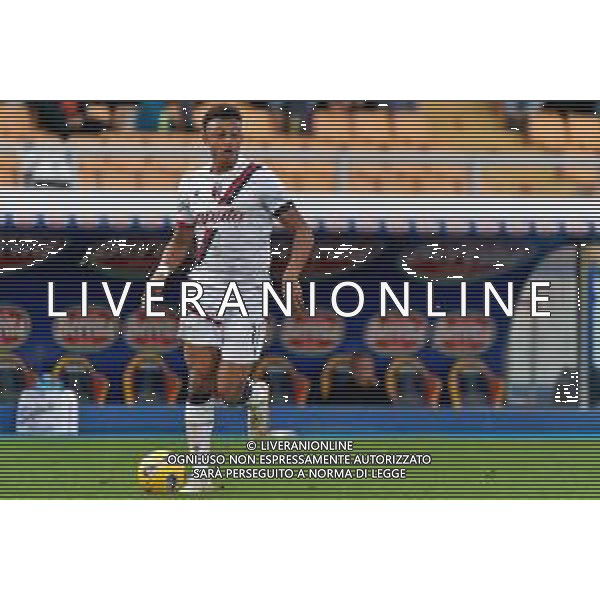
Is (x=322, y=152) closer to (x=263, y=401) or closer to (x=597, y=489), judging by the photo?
(x=263, y=401)

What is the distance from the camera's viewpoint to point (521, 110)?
61.5 ft

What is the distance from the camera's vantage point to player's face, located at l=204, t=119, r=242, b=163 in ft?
61.4

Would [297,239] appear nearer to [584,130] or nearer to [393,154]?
[393,154]

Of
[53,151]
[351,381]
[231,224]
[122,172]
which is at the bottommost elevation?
[351,381]

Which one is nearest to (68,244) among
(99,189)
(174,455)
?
(99,189)

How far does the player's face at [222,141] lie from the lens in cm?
1872

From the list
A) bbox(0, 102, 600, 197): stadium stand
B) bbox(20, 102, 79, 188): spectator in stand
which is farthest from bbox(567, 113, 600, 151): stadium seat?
bbox(20, 102, 79, 188): spectator in stand

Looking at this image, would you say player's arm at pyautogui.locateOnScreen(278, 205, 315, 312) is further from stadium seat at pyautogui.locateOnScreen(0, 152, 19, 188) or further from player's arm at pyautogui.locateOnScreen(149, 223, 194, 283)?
stadium seat at pyautogui.locateOnScreen(0, 152, 19, 188)

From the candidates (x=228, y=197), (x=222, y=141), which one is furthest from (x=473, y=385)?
(x=222, y=141)

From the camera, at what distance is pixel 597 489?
18.8 meters

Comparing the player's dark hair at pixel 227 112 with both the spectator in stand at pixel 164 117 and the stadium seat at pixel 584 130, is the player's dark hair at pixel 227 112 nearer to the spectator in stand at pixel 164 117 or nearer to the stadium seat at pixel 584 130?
the spectator in stand at pixel 164 117

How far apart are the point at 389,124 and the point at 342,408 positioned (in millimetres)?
1950

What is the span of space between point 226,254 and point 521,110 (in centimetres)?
223

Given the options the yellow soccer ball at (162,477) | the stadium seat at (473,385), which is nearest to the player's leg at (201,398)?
the yellow soccer ball at (162,477)
